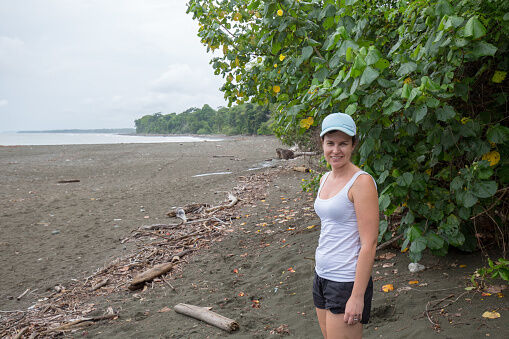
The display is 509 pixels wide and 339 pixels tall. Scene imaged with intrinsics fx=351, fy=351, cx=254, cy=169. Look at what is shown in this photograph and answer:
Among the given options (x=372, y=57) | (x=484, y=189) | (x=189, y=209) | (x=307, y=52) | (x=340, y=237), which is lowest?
(x=189, y=209)

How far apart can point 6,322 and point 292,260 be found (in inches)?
164

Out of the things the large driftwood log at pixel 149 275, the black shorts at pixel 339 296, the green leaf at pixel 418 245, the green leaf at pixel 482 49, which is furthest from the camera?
the large driftwood log at pixel 149 275

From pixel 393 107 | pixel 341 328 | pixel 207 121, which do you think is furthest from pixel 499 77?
pixel 207 121

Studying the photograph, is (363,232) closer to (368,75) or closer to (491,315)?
(368,75)

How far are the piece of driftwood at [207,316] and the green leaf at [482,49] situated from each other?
3.40 meters

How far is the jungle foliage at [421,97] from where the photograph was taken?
2584mm

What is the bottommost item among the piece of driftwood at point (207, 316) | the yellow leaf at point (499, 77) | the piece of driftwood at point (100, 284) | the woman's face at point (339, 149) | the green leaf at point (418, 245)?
the piece of driftwood at point (100, 284)

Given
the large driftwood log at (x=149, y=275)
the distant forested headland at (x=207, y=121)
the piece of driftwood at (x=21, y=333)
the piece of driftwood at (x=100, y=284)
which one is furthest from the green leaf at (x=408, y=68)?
the distant forested headland at (x=207, y=121)

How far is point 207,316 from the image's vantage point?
13.5 feet

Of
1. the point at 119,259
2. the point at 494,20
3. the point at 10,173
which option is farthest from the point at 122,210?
the point at 10,173

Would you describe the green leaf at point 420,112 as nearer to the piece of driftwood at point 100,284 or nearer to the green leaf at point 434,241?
the green leaf at point 434,241

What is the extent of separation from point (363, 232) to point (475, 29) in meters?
1.49

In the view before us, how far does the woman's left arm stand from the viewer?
196 centimetres

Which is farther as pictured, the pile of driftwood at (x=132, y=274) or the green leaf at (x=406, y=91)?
the pile of driftwood at (x=132, y=274)
